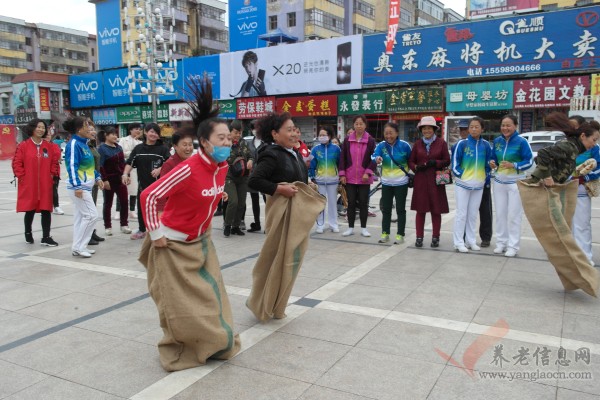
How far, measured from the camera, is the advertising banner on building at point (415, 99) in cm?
2119

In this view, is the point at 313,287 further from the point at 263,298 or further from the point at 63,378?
the point at 63,378

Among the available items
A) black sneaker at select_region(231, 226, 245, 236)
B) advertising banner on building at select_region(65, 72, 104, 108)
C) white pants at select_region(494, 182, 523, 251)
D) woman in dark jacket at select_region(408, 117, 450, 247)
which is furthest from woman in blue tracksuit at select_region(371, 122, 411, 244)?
advertising banner on building at select_region(65, 72, 104, 108)

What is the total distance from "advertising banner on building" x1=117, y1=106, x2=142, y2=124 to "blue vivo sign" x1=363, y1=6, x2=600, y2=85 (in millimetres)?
15864

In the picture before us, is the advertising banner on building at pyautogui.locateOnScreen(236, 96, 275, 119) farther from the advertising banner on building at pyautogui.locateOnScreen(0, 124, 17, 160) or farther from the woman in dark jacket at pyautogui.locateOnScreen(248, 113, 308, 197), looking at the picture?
the woman in dark jacket at pyautogui.locateOnScreen(248, 113, 308, 197)

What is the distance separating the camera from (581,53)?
18.0 m

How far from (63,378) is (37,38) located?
7165 centimetres

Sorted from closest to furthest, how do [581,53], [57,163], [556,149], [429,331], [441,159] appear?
[429,331] → [556,149] → [441,159] → [57,163] → [581,53]

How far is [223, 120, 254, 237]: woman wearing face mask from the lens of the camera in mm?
7645

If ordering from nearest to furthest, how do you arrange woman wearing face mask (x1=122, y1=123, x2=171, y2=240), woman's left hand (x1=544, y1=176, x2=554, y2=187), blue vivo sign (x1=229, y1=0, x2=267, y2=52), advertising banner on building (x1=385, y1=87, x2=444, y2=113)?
woman's left hand (x1=544, y1=176, x2=554, y2=187) < woman wearing face mask (x1=122, y1=123, x2=171, y2=240) < advertising banner on building (x1=385, y1=87, x2=444, y2=113) < blue vivo sign (x1=229, y1=0, x2=267, y2=52)

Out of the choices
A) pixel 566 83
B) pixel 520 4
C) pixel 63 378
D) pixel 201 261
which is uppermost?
pixel 520 4

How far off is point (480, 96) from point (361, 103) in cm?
547

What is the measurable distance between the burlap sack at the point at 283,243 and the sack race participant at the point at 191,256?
1.98 feet

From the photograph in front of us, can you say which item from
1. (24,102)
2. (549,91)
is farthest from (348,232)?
(24,102)

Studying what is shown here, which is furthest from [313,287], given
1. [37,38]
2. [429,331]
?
[37,38]
